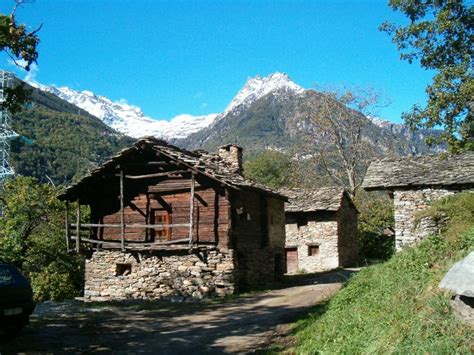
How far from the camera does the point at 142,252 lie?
1952cm

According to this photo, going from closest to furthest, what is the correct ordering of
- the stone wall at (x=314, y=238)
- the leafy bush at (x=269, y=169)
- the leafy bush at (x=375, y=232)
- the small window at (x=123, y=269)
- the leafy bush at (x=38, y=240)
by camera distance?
the small window at (x=123, y=269) < the leafy bush at (x=38, y=240) < the stone wall at (x=314, y=238) < the leafy bush at (x=375, y=232) < the leafy bush at (x=269, y=169)

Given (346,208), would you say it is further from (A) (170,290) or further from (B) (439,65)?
(A) (170,290)

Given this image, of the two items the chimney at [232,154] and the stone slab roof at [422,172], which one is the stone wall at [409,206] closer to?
the stone slab roof at [422,172]

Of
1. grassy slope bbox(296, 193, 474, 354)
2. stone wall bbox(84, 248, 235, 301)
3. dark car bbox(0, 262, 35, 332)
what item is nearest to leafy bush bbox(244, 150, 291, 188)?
stone wall bbox(84, 248, 235, 301)

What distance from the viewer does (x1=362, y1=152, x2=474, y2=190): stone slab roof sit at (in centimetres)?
1959

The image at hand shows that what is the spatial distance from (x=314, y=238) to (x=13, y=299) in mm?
23613

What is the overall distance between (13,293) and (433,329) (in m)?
8.17

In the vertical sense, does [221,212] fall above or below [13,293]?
above

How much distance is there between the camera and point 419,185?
65.1 ft

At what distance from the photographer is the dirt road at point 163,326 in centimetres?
976

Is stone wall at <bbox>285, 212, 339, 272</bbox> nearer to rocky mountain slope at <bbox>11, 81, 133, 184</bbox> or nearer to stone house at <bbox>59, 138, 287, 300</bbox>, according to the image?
stone house at <bbox>59, 138, 287, 300</bbox>

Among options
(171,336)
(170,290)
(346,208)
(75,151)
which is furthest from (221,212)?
(75,151)

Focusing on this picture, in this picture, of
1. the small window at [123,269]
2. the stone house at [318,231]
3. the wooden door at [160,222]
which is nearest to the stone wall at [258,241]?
the wooden door at [160,222]

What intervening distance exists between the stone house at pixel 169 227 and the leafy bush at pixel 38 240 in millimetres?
5708
